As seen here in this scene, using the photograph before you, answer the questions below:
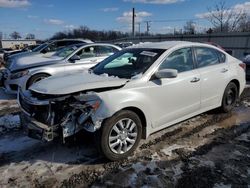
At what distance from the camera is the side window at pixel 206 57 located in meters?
5.26

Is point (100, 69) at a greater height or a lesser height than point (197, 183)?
greater

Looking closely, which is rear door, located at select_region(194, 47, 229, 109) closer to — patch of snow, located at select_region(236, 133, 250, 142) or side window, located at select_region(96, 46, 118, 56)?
patch of snow, located at select_region(236, 133, 250, 142)

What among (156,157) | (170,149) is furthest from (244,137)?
(156,157)

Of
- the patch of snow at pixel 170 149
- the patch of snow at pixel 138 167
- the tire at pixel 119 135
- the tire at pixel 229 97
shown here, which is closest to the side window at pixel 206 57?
the tire at pixel 229 97

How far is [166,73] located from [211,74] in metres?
1.49

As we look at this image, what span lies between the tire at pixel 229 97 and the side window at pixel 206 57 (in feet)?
2.18

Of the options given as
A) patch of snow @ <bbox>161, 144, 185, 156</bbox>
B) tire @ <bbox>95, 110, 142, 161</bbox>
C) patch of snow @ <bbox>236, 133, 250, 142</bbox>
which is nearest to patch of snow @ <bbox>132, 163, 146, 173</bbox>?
tire @ <bbox>95, 110, 142, 161</bbox>

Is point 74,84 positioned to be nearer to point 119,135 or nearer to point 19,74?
point 119,135

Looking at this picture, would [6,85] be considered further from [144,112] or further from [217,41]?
[217,41]

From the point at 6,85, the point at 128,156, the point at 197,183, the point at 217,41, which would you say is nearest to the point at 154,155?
the point at 128,156

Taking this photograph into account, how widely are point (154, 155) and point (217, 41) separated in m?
23.9

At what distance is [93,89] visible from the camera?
3898 millimetres

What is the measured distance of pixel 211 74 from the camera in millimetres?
5316

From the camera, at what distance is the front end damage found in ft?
11.8
